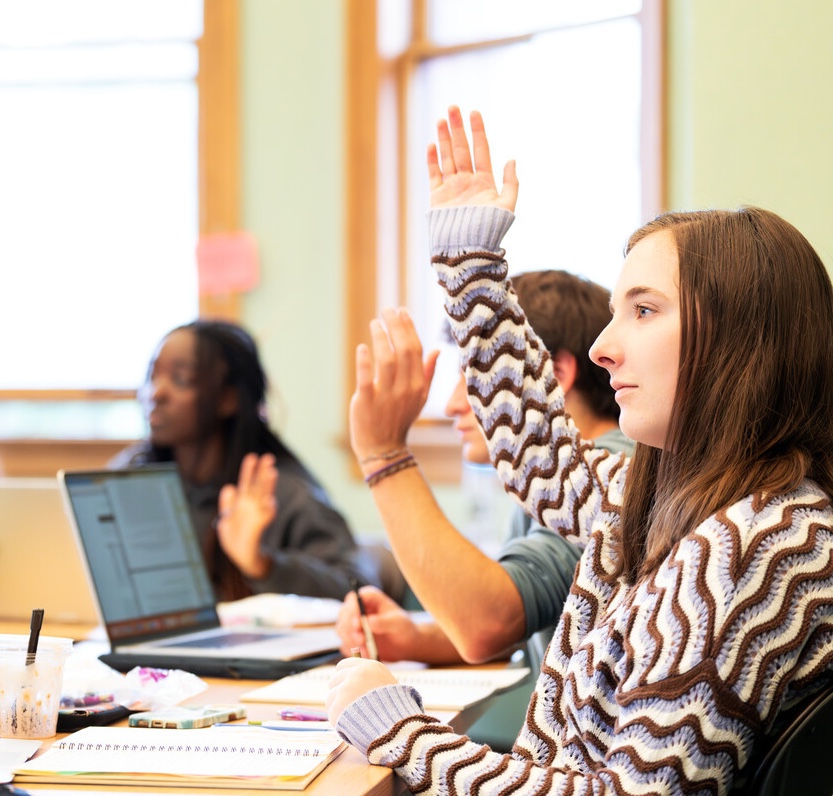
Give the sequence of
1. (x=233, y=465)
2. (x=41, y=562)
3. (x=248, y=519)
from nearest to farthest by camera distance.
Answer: (x=41, y=562) < (x=248, y=519) < (x=233, y=465)

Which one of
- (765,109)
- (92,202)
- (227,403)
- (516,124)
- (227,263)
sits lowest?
(227,403)

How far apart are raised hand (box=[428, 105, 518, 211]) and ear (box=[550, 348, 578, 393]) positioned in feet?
1.14

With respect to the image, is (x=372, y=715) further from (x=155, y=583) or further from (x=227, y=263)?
(x=227, y=263)

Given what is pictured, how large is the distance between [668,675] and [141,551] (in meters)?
1.05

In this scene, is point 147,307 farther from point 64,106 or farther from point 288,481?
point 288,481

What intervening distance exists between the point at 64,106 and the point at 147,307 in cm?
84

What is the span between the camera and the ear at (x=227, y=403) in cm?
276

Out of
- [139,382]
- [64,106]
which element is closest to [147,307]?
[139,382]

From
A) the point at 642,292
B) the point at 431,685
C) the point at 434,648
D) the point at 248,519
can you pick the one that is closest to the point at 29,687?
the point at 431,685

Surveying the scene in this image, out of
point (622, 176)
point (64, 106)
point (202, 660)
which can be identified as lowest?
point (202, 660)

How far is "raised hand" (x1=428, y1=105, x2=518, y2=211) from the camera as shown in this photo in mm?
1358

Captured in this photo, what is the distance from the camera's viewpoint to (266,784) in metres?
0.95

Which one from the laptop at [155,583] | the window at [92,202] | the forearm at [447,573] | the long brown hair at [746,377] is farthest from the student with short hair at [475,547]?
the window at [92,202]

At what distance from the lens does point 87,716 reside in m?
1.17
